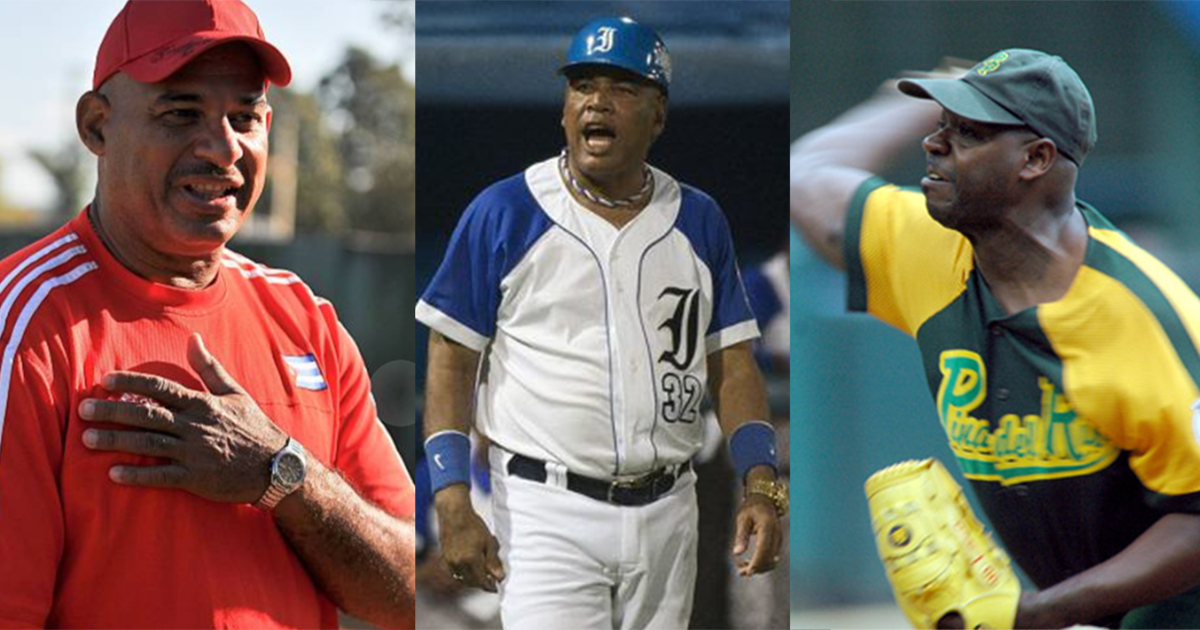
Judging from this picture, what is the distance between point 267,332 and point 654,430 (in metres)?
0.74

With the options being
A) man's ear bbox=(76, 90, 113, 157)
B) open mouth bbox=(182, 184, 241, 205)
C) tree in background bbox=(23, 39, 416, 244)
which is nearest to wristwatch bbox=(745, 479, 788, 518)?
open mouth bbox=(182, 184, 241, 205)

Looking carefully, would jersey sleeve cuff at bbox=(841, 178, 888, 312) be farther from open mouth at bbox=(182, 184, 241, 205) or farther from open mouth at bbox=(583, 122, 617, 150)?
open mouth at bbox=(182, 184, 241, 205)

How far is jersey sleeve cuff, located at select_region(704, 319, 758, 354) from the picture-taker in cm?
295

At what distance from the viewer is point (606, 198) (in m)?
2.93

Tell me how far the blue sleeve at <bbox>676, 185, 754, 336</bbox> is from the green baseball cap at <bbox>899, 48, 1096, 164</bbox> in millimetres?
465

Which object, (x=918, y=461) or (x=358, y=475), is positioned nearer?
(x=358, y=475)

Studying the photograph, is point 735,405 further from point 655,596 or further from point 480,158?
point 480,158

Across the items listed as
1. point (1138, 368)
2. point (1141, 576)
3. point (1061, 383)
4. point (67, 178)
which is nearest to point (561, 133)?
point (1061, 383)

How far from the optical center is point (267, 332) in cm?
262

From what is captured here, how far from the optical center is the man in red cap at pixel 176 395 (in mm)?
2338

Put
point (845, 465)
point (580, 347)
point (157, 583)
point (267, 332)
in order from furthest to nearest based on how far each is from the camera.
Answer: point (845, 465)
point (580, 347)
point (267, 332)
point (157, 583)

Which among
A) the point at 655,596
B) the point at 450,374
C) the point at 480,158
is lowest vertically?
the point at 655,596

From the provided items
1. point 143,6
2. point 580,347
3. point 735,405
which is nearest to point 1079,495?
point 735,405

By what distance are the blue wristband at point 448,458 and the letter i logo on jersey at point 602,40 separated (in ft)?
2.50
